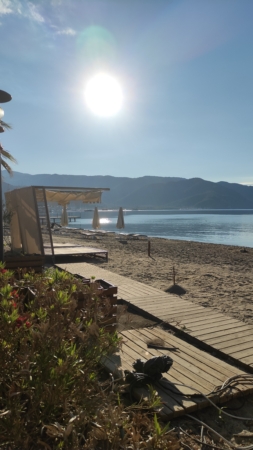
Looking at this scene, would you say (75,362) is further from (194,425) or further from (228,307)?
(228,307)

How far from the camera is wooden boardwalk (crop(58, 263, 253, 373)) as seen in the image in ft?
12.1

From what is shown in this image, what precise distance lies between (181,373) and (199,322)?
159 cm

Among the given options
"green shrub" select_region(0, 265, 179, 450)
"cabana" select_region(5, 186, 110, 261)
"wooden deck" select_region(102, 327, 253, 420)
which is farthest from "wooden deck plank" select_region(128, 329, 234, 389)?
"cabana" select_region(5, 186, 110, 261)

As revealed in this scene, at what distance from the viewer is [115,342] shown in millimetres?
2648

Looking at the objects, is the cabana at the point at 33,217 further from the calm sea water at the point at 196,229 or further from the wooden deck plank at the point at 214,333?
the calm sea water at the point at 196,229

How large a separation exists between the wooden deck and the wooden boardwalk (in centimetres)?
26

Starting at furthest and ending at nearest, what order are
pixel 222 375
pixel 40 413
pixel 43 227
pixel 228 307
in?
pixel 43 227 → pixel 228 307 → pixel 222 375 → pixel 40 413

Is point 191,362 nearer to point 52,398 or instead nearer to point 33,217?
point 52,398

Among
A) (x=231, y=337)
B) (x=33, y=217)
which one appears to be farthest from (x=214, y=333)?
(x=33, y=217)

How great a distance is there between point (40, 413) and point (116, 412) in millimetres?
416

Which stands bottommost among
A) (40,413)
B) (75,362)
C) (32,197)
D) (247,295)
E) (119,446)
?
(247,295)

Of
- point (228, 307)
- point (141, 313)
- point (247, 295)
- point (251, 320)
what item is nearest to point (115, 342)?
point (141, 313)

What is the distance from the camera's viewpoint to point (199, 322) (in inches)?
180

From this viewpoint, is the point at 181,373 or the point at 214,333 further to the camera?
the point at 214,333
